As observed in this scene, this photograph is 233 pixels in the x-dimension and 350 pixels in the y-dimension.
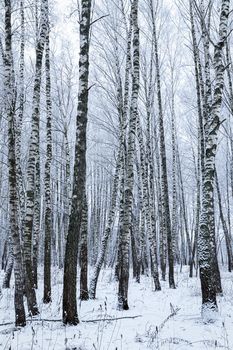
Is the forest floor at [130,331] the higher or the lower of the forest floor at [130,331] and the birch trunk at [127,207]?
the lower

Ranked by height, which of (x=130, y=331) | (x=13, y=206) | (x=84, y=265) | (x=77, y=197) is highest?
(x=77, y=197)

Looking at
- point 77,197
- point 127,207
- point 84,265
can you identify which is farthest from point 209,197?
point 84,265

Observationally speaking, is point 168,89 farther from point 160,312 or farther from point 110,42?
point 160,312

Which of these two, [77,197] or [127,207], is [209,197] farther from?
[77,197]

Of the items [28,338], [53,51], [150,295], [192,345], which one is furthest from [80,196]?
[53,51]

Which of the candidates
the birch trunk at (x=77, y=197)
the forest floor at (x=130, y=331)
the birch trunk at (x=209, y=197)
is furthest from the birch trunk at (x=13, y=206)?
the birch trunk at (x=209, y=197)

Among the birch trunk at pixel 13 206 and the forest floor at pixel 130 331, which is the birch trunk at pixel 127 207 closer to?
the forest floor at pixel 130 331

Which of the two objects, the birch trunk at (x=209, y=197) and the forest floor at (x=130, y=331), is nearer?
the forest floor at (x=130, y=331)

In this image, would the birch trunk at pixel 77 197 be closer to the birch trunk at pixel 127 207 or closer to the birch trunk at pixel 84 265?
the birch trunk at pixel 127 207

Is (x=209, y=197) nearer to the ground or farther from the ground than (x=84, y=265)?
farther from the ground

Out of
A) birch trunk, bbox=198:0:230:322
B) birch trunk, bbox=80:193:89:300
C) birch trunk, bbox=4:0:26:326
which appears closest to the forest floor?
birch trunk, bbox=4:0:26:326

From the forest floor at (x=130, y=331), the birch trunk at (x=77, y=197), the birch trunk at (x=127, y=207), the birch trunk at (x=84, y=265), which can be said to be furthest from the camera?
the birch trunk at (x=84, y=265)

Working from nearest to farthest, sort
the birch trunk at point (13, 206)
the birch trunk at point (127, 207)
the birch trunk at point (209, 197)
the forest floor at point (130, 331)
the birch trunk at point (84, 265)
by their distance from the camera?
1. the forest floor at point (130, 331)
2. the birch trunk at point (13, 206)
3. the birch trunk at point (209, 197)
4. the birch trunk at point (127, 207)
5. the birch trunk at point (84, 265)

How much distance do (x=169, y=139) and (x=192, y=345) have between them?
20.8m
